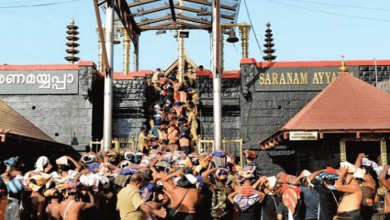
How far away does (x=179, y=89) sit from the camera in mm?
21547

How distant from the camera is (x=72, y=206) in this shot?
7.82 metres

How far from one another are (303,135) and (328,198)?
524 centimetres

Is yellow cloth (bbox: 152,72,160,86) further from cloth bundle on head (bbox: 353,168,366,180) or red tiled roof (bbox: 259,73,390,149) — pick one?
cloth bundle on head (bbox: 353,168,366,180)

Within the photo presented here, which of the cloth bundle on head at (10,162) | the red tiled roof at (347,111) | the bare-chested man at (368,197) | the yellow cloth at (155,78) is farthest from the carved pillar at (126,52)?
the bare-chested man at (368,197)

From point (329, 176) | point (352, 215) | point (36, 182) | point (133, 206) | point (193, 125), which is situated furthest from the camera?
point (193, 125)

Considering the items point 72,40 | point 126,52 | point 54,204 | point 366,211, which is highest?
point 72,40

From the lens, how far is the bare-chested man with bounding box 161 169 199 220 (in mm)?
8555

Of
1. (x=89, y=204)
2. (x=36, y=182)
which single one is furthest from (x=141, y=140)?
(x=89, y=204)

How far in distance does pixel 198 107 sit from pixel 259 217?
1224 centimetres

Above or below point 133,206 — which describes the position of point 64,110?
above

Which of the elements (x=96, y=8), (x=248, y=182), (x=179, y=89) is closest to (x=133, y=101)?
(x=179, y=89)

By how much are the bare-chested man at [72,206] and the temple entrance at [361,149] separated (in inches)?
392

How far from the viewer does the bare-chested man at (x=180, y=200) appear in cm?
855

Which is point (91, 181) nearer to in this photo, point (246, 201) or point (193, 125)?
point (246, 201)
